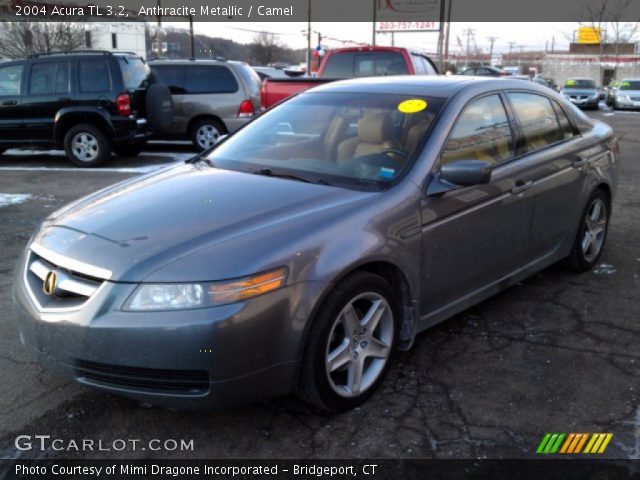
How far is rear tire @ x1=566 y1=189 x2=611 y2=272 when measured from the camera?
4832 mm

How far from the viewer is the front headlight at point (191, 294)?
2.50m

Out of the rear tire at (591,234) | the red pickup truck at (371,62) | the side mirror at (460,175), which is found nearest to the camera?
the side mirror at (460,175)

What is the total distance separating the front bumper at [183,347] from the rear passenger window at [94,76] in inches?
319

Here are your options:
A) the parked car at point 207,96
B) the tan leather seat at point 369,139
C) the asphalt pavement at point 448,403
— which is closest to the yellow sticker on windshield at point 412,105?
the tan leather seat at point 369,139

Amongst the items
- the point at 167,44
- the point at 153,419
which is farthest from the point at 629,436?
the point at 167,44

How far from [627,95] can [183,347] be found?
28163 millimetres

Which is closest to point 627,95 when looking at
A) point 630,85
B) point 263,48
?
point 630,85

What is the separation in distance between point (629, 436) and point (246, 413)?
1.78m

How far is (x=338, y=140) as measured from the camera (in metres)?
3.75

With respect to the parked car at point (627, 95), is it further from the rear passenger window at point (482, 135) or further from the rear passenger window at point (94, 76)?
the rear passenger window at point (482, 135)

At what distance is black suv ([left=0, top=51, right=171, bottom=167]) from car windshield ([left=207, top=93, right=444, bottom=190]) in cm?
652

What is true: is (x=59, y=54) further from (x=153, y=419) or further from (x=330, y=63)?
(x=153, y=419)

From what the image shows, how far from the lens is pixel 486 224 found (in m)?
3.68

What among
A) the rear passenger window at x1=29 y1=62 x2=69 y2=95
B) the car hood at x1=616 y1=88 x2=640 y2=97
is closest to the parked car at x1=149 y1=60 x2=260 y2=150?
the rear passenger window at x1=29 y1=62 x2=69 y2=95
